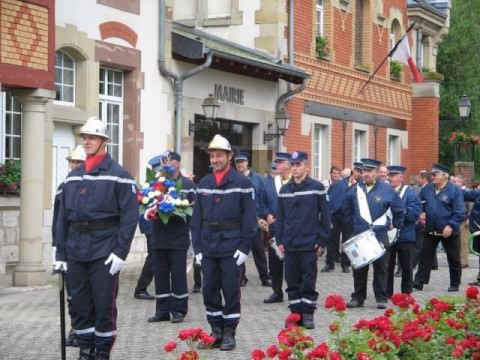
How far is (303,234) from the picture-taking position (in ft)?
41.8

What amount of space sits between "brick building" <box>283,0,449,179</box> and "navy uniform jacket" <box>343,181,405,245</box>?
1165cm

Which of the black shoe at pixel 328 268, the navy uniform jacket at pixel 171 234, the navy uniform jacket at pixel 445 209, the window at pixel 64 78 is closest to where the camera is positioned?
the navy uniform jacket at pixel 171 234

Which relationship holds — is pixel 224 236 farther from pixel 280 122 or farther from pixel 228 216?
pixel 280 122

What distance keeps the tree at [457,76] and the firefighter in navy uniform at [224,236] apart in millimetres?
34272

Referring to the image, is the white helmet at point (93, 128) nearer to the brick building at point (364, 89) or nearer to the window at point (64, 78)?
the window at point (64, 78)

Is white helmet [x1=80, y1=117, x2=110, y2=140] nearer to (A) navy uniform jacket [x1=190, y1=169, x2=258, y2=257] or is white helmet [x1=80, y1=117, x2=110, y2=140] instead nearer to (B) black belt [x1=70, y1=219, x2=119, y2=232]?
(B) black belt [x1=70, y1=219, x2=119, y2=232]

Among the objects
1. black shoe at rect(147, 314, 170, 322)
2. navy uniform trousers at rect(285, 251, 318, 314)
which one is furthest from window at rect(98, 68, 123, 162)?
navy uniform trousers at rect(285, 251, 318, 314)

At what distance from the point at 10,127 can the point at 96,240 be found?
326 inches

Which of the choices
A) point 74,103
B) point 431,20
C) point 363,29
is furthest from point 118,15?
point 431,20

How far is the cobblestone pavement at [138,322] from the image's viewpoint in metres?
10.8

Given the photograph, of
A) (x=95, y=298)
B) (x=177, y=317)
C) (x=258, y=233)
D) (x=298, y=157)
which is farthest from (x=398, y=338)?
(x=258, y=233)

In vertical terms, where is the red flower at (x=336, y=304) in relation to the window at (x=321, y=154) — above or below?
below

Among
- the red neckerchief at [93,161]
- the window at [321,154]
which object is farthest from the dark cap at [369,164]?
the window at [321,154]

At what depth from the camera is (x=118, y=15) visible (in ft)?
64.1
